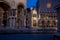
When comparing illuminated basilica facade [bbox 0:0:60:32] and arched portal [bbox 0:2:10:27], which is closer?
illuminated basilica facade [bbox 0:0:60:32]

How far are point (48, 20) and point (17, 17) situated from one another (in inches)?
266

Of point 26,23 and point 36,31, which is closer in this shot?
point 36,31

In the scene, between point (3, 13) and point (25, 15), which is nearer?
point (25, 15)

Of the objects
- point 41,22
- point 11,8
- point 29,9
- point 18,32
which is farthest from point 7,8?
point 18,32

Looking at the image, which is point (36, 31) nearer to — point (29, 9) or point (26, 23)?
point (26, 23)

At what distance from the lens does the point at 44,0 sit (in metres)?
41.4

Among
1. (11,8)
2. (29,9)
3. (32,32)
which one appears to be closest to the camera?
(32,32)

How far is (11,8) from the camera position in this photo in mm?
38125

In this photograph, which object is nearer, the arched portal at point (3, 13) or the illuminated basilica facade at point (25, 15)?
the illuminated basilica facade at point (25, 15)

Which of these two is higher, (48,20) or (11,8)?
(11,8)

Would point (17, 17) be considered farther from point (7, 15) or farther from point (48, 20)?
point (48, 20)

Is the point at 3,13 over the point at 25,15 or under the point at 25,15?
over

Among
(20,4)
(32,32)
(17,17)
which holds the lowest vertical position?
(32,32)

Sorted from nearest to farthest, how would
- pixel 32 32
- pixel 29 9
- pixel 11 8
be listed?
pixel 32 32, pixel 11 8, pixel 29 9
